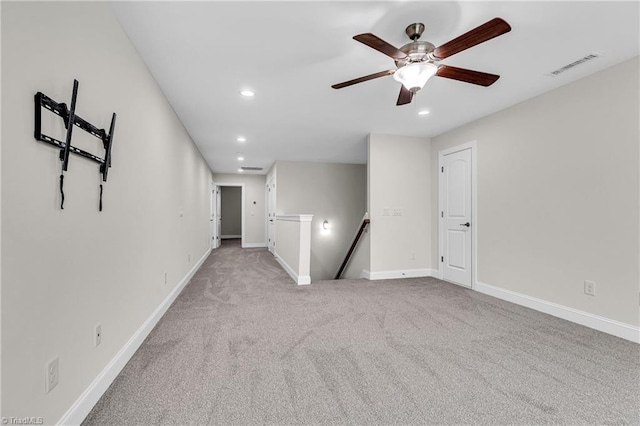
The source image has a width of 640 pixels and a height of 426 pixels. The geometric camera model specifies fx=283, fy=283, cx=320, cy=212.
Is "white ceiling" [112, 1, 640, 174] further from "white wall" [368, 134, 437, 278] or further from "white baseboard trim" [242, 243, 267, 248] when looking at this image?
"white baseboard trim" [242, 243, 267, 248]

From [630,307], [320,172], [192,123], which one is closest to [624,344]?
[630,307]

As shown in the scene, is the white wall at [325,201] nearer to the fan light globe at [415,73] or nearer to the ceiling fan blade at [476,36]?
the fan light globe at [415,73]

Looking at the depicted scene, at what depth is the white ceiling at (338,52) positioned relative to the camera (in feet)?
5.83

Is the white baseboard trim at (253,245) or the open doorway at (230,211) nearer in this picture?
the white baseboard trim at (253,245)

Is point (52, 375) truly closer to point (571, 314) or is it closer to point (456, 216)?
point (571, 314)

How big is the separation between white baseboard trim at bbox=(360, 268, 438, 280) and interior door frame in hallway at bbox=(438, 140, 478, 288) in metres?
0.22

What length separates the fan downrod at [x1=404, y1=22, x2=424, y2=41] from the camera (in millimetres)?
1885

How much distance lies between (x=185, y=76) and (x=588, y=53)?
338cm

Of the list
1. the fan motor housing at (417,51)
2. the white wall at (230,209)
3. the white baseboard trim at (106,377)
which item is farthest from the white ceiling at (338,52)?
the white wall at (230,209)

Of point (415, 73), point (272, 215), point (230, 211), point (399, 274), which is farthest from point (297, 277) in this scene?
point (230, 211)

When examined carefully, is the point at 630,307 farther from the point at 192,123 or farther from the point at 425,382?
the point at 192,123

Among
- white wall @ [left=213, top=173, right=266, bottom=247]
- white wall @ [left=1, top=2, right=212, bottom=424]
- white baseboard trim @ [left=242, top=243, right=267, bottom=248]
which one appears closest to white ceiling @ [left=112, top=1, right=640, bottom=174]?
white wall @ [left=1, top=2, right=212, bottom=424]

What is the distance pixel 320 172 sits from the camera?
22.8 ft

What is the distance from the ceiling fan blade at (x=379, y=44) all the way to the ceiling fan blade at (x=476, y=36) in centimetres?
23
